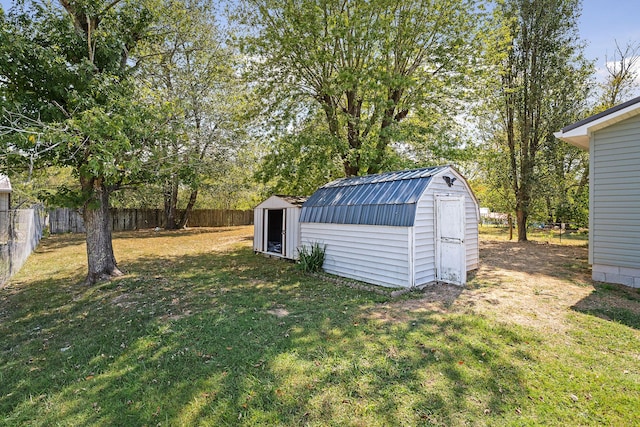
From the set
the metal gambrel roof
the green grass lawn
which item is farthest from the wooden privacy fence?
the green grass lawn

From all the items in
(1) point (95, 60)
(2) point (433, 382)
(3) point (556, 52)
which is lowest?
(2) point (433, 382)

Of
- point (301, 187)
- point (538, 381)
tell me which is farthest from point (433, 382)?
point (301, 187)

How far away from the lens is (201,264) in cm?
966

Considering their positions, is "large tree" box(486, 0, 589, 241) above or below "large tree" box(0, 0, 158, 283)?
above

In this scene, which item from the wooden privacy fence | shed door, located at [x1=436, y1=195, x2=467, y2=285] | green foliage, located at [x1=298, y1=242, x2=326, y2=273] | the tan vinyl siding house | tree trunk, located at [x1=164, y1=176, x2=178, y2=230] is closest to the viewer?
the tan vinyl siding house

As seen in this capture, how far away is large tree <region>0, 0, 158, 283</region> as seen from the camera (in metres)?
5.31

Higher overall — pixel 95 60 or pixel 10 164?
pixel 95 60

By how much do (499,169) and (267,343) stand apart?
15574 millimetres

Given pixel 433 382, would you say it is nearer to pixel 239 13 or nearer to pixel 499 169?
pixel 239 13

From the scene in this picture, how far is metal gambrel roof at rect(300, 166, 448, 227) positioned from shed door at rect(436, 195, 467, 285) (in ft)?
2.43

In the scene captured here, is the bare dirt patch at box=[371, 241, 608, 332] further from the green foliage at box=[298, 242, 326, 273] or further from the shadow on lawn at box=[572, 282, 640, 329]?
the green foliage at box=[298, 242, 326, 273]

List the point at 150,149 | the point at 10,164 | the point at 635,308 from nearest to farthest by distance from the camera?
the point at 635,308 → the point at 10,164 → the point at 150,149

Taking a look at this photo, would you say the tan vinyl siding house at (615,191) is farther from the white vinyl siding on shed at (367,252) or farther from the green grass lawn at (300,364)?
the white vinyl siding on shed at (367,252)

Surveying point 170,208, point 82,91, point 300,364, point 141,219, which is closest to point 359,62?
point 82,91
